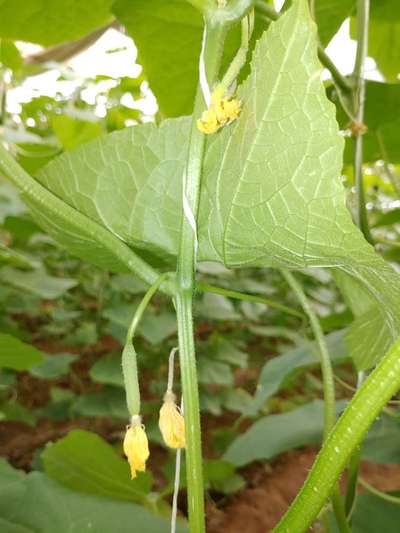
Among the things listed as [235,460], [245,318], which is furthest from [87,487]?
[245,318]

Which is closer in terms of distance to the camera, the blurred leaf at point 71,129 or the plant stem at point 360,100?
the plant stem at point 360,100

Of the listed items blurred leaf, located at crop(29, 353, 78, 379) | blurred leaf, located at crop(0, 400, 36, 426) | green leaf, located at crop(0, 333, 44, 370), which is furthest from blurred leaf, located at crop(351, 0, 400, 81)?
blurred leaf, located at crop(0, 400, 36, 426)

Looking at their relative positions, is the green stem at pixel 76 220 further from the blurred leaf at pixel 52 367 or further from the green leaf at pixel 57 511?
the blurred leaf at pixel 52 367

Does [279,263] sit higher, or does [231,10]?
[231,10]

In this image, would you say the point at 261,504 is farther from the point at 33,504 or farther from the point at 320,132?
the point at 320,132

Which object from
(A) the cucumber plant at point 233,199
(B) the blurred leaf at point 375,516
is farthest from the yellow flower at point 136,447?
(B) the blurred leaf at point 375,516

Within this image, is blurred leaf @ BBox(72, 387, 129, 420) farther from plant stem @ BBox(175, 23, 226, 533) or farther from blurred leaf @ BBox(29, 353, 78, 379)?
plant stem @ BBox(175, 23, 226, 533)
